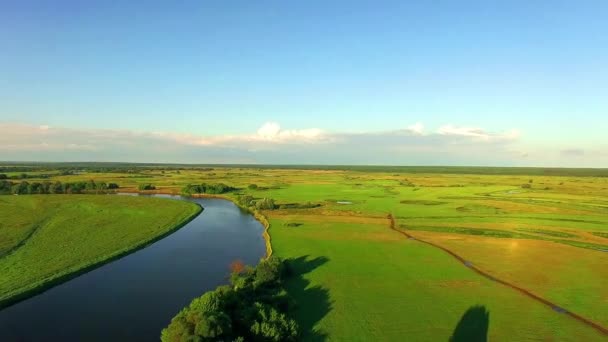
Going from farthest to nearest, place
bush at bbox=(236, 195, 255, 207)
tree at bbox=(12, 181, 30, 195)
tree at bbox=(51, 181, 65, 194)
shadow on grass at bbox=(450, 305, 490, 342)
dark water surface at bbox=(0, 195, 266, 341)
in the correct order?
tree at bbox=(51, 181, 65, 194) → tree at bbox=(12, 181, 30, 195) → bush at bbox=(236, 195, 255, 207) → dark water surface at bbox=(0, 195, 266, 341) → shadow on grass at bbox=(450, 305, 490, 342)

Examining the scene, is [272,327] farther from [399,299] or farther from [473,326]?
[473,326]

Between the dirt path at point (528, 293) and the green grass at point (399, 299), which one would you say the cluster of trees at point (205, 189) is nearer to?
the green grass at point (399, 299)

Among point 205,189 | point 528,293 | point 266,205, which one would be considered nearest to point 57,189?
point 205,189

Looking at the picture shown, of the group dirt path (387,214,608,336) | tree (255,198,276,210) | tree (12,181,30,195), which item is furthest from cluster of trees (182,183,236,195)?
dirt path (387,214,608,336)

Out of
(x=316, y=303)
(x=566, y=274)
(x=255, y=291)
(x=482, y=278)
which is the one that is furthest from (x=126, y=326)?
(x=566, y=274)

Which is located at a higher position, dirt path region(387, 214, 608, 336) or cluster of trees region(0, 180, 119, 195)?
cluster of trees region(0, 180, 119, 195)

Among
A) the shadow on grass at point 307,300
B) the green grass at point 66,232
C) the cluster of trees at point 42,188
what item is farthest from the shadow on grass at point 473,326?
the cluster of trees at point 42,188

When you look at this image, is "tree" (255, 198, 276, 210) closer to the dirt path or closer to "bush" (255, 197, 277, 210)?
"bush" (255, 197, 277, 210)
